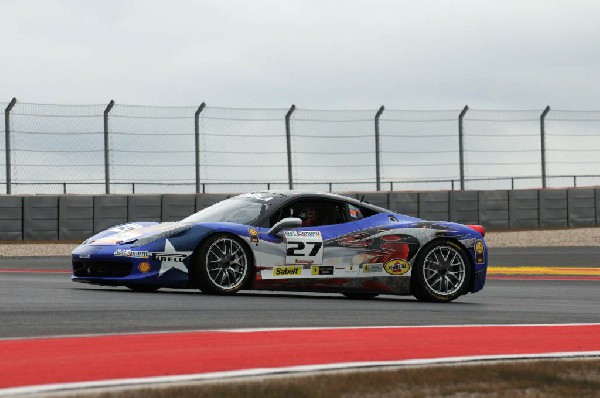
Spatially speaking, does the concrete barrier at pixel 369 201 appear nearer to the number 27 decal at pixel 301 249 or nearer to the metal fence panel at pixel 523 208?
the metal fence panel at pixel 523 208

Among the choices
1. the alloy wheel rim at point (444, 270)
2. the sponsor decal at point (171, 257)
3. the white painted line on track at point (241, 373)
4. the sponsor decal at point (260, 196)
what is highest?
the sponsor decal at point (260, 196)

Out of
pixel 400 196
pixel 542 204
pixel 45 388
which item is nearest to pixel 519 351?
pixel 45 388

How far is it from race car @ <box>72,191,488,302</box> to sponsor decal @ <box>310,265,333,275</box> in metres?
0.01

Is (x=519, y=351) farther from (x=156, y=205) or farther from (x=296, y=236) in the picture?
(x=156, y=205)

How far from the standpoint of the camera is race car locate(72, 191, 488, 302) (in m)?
12.4

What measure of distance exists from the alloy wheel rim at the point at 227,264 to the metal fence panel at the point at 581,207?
2207 centimetres

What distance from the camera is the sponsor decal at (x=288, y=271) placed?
12805mm

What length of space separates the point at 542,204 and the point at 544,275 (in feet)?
40.7

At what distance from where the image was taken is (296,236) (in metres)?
13.0

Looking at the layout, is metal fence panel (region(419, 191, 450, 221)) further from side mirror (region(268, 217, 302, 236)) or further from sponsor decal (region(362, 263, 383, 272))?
side mirror (region(268, 217, 302, 236))

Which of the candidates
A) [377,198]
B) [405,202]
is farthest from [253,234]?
[405,202]

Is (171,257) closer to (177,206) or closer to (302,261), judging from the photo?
(302,261)

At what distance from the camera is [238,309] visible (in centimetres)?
1073

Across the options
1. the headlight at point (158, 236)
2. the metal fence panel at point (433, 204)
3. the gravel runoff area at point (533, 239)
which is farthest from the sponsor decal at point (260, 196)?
the metal fence panel at point (433, 204)
